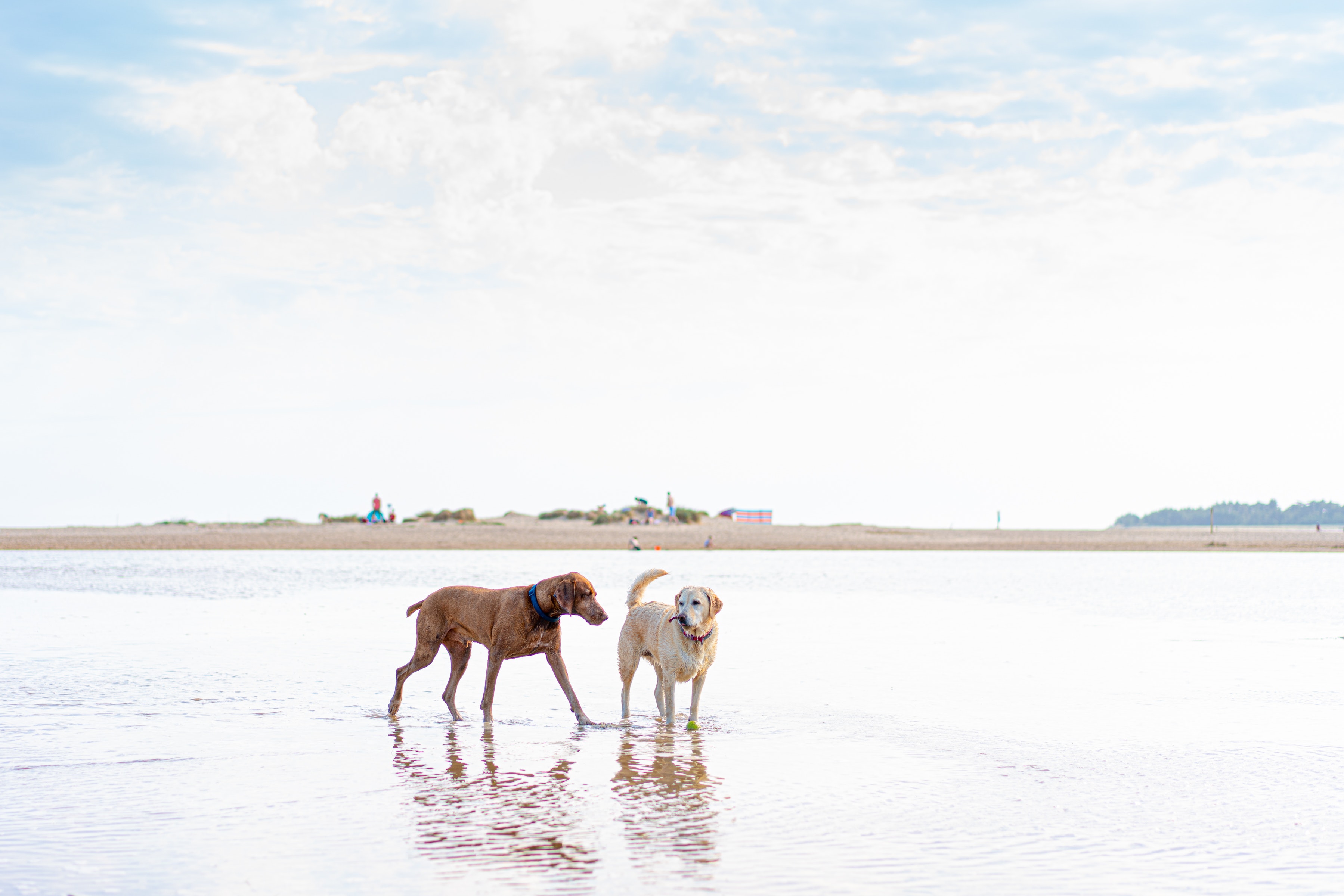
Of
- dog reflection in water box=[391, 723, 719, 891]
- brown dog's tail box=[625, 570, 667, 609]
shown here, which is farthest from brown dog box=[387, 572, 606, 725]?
dog reflection in water box=[391, 723, 719, 891]

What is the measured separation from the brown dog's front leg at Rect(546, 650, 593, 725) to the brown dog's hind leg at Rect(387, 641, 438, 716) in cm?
111

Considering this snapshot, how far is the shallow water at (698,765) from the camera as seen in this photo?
5305 millimetres

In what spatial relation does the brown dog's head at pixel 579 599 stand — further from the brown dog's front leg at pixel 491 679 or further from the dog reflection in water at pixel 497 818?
the dog reflection in water at pixel 497 818

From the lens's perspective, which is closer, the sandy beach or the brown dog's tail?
the brown dog's tail

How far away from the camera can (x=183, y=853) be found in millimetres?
5473

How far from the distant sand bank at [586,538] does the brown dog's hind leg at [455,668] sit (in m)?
37.3

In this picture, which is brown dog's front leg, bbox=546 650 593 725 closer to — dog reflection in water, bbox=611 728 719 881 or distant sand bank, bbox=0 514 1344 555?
dog reflection in water, bbox=611 728 719 881

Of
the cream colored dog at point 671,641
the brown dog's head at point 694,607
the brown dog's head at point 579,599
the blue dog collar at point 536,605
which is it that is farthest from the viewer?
the blue dog collar at point 536,605

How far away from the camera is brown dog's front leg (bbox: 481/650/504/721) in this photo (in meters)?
9.40

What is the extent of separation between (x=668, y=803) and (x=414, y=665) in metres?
4.01

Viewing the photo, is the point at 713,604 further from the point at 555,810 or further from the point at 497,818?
the point at 497,818

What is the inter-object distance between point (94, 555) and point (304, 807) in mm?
41279

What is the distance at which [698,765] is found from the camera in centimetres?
768

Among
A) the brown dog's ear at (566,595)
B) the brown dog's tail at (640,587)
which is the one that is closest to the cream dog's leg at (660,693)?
the brown dog's tail at (640,587)
